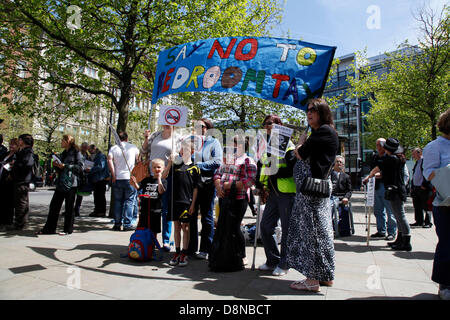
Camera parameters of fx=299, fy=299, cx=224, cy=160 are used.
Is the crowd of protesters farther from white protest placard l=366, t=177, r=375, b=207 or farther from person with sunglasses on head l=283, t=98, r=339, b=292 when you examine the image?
white protest placard l=366, t=177, r=375, b=207

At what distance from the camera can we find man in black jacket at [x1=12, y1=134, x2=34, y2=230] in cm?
644

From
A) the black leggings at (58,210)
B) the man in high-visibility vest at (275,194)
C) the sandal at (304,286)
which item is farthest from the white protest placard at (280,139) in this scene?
the black leggings at (58,210)

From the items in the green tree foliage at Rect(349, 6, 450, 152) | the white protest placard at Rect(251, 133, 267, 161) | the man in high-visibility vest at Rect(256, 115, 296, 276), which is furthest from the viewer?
the green tree foliage at Rect(349, 6, 450, 152)

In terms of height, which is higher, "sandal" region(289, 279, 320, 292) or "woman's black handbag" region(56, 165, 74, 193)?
"woman's black handbag" region(56, 165, 74, 193)

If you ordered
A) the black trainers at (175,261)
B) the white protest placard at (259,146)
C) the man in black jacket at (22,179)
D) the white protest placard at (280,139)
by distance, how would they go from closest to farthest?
the white protest placard at (280,139), the white protest placard at (259,146), the black trainers at (175,261), the man in black jacket at (22,179)

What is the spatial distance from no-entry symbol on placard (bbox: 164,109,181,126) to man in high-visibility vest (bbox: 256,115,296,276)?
1.45 m

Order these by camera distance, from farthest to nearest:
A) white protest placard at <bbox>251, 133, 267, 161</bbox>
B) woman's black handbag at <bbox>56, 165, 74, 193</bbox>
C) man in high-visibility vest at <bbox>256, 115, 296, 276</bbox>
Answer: woman's black handbag at <bbox>56, 165, 74, 193</bbox>
white protest placard at <bbox>251, 133, 267, 161</bbox>
man in high-visibility vest at <bbox>256, 115, 296, 276</bbox>

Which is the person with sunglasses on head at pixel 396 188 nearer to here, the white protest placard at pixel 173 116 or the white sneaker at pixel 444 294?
the white sneaker at pixel 444 294

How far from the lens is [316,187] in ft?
10.3

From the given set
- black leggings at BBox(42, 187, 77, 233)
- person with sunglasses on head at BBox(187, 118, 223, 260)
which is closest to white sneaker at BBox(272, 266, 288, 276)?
person with sunglasses on head at BBox(187, 118, 223, 260)

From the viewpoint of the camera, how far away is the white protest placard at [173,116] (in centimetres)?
465

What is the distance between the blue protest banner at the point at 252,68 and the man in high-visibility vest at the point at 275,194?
0.55 m

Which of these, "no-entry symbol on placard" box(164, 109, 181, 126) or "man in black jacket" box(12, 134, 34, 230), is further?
"man in black jacket" box(12, 134, 34, 230)
